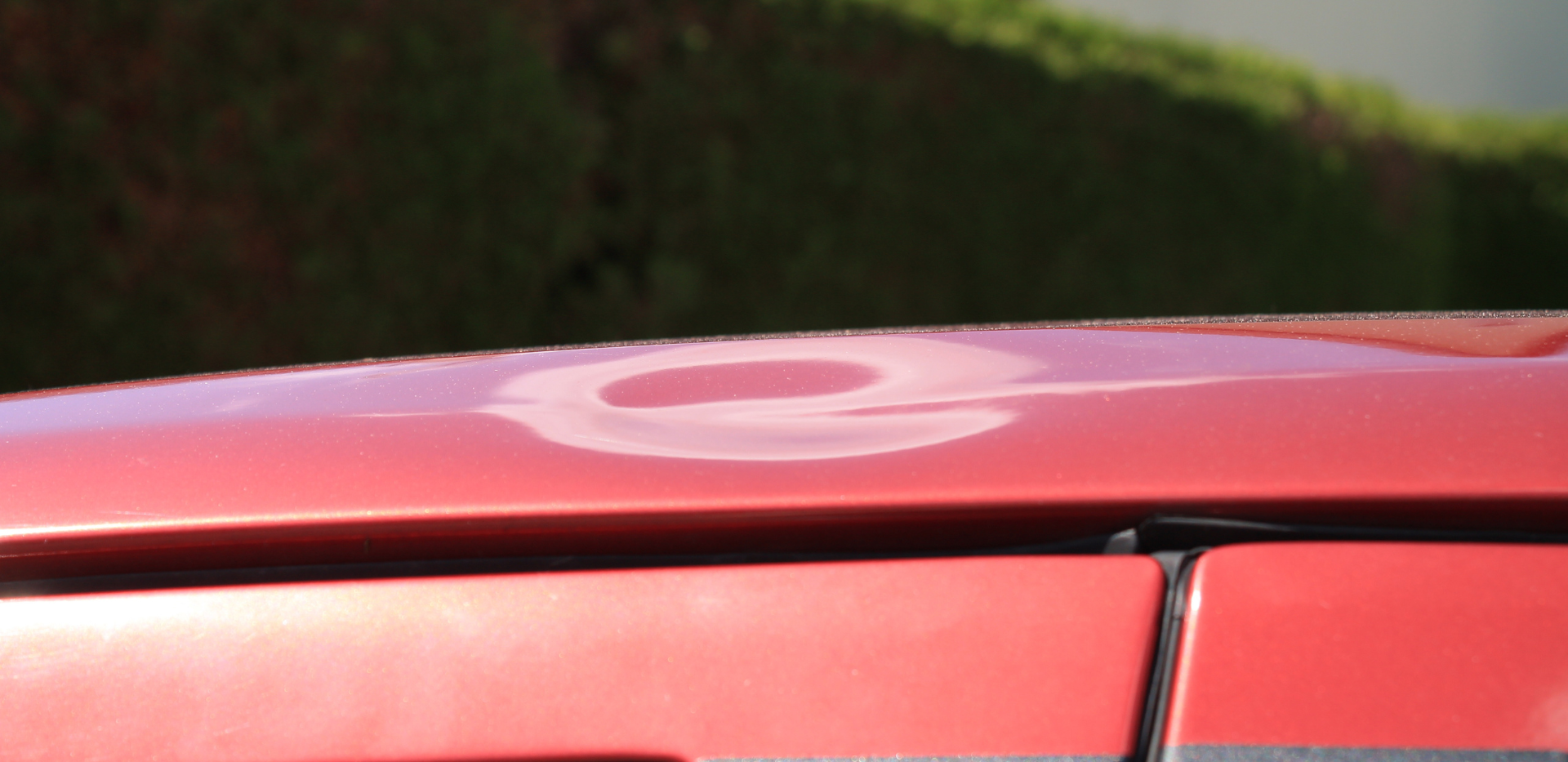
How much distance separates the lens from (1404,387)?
0.92 m

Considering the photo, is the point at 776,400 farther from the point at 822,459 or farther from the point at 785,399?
Result: the point at 822,459

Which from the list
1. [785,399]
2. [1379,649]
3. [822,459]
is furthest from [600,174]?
[1379,649]

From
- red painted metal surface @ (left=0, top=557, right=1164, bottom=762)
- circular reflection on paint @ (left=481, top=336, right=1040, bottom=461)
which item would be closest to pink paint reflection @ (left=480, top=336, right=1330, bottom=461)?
circular reflection on paint @ (left=481, top=336, right=1040, bottom=461)

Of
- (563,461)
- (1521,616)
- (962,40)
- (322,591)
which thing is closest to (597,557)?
(563,461)

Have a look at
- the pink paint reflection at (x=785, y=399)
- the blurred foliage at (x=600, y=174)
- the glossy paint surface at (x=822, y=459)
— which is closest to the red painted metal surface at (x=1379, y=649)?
the glossy paint surface at (x=822, y=459)

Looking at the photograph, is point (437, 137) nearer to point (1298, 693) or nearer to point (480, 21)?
point (480, 21)

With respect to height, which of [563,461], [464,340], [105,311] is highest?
[563,461]

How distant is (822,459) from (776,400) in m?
0.12

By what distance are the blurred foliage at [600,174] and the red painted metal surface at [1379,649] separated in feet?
15.8

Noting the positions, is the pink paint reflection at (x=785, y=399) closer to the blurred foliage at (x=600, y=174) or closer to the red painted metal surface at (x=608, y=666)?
the red painted metal surface at (x=608, y=666)

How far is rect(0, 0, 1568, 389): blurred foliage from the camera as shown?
4.62m

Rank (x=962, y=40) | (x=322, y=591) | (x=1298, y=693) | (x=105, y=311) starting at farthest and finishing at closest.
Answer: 1. (x=962, y=40)
2. (x=105, y=311)
3. (x=322, y=591)
4. (x=1298, y=693)

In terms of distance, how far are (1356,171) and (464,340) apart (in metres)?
9.38

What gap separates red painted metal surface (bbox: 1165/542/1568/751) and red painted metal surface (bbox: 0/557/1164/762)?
0.05 meters
